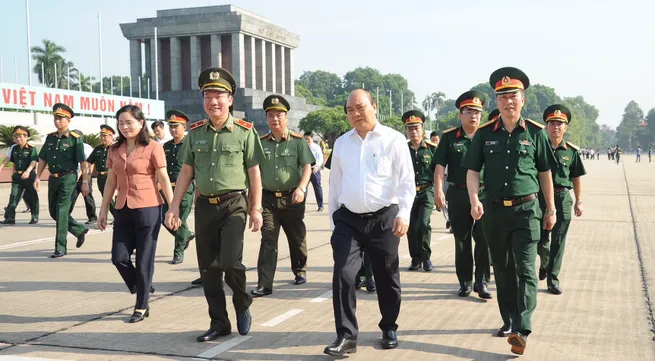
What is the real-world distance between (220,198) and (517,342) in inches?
96.1

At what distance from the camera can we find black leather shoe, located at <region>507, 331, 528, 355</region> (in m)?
4.81

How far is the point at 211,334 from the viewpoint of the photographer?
536cm

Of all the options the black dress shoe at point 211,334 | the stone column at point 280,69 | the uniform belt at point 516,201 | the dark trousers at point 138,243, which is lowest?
the black dress shoe at point 211,334

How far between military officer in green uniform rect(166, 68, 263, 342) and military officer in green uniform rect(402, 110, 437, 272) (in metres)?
3.34

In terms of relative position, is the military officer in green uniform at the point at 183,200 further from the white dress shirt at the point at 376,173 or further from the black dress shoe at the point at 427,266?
the white dress shirt at the point at 376,173

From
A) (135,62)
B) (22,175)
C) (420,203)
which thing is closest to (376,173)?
(420,203)

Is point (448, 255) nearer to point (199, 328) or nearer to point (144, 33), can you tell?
point (199, 328)

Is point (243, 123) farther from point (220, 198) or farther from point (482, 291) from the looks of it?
point (482, 291)

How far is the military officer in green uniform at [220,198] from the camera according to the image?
540 centimetres

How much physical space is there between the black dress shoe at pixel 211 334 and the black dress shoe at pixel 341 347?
3.22 ft

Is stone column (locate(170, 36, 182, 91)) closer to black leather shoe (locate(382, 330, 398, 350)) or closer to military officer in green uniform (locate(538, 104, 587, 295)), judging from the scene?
military officer in green uniform (locate(538, 104, 587, 295))

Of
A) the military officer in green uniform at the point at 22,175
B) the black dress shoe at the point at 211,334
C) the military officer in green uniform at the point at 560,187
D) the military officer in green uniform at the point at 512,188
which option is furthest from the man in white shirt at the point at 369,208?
the military officer in green uniform at the point at 22,175

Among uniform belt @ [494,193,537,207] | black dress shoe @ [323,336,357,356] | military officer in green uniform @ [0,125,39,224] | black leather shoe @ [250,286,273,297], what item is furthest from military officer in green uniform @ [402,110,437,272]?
military officer in green uniform @ [0,125,39,224]

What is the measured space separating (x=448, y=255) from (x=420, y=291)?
261 cm
